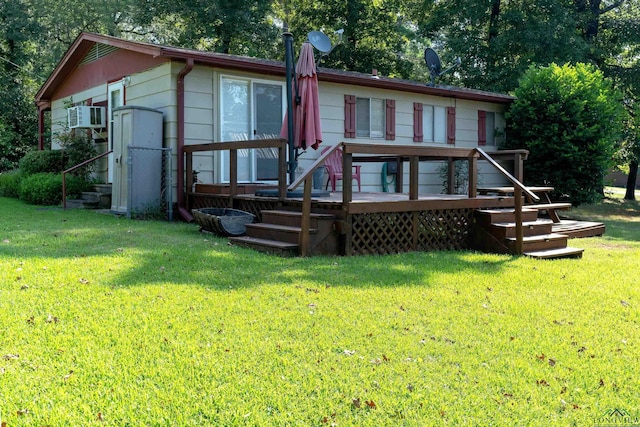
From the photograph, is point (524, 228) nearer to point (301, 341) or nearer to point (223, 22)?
point (301, 341)

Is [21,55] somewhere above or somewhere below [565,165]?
above

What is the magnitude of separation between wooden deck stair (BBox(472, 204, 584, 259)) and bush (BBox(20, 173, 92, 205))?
7.41 m

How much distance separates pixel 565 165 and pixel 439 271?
843cm

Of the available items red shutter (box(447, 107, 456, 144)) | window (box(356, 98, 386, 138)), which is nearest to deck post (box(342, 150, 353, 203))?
window (box(356, 98, 386, 138))

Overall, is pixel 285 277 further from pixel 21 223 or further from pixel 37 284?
pixel 21 223

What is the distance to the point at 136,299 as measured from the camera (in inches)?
148

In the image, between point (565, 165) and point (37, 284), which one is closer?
point (37, 284)

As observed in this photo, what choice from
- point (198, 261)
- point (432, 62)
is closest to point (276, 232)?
point (198, 261)

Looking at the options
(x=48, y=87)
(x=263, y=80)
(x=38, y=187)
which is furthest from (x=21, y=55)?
(x=263, y=80)

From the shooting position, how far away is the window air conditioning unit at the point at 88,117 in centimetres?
1106

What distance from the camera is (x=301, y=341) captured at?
317 cm

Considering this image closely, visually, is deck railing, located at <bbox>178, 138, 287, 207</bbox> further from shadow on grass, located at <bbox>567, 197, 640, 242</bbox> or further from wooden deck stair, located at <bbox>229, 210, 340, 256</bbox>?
shadow on grass, located at <bbox>567, 197, 640, 242</bbox>

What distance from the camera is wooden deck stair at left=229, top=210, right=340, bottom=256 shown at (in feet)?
19.5

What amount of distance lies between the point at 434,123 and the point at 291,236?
750 cm
